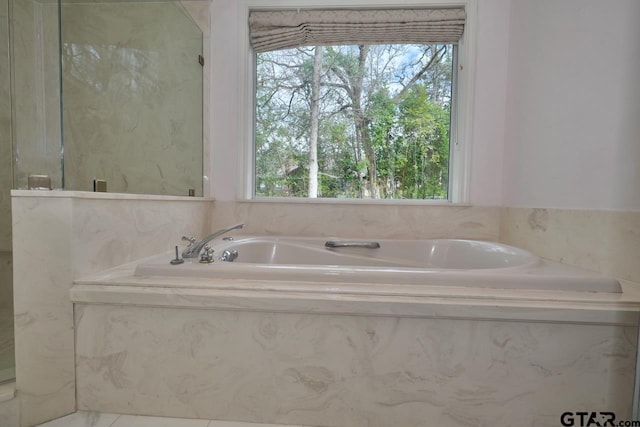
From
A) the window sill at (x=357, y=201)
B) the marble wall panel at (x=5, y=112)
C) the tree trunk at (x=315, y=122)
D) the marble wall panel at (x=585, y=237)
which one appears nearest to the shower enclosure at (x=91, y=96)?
the marble wall panel at (x=5, y=112)

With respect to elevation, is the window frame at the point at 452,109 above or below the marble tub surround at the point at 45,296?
above

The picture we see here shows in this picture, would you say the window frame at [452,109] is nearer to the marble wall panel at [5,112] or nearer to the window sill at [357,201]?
the window sill at [357,201]

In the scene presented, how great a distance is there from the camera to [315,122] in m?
1.95

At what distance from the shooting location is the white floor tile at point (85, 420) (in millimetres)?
869

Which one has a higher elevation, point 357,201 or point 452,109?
point 452,109

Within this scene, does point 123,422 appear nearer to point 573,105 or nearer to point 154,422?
point 154,422

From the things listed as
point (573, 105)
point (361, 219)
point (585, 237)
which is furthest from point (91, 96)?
point (585, 237)

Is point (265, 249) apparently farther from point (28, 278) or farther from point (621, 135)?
point (621, 135)

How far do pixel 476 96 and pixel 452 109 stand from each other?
16 centimetres

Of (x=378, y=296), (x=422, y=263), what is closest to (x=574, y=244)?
(x=422, y=263)

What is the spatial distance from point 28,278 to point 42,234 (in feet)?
0.49

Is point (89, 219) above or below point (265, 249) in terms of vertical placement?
above

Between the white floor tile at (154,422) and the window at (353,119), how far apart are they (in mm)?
1361

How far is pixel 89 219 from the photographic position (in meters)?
0.96
